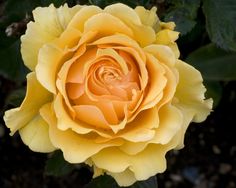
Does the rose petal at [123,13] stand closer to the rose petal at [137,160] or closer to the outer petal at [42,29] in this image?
the outer petal at [42,29]

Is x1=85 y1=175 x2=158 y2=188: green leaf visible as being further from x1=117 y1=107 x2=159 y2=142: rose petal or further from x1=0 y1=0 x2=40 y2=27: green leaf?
x1=0 y1=0 x2=40 y2=27: green leaf

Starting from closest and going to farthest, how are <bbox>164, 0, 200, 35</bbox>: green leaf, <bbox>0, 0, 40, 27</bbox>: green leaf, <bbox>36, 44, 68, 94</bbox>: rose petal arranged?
<bbox>36, 44, 68, 94</bbox>: rose petal < <bbox>164, 0, 200, 35</bbox>: green leaf < <bbox>0, 0, 40, 27</bbox>: green leaf

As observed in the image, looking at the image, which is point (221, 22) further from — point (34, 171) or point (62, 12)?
point (34, 171)

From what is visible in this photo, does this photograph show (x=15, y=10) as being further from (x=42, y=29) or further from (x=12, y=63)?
(x=42, y=29)

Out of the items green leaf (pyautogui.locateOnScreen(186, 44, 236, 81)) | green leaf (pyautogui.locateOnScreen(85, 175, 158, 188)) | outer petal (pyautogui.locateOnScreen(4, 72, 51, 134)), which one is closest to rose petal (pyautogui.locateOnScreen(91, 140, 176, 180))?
outer petal (pyautogui.locateOnScreen(4, 72, 51, 134))

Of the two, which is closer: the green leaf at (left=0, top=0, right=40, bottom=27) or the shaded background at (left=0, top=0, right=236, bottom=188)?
the green leaf at (left=0, top=0, right=40, bottom=27)

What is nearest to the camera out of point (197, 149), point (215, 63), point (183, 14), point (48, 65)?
point (48, 65)

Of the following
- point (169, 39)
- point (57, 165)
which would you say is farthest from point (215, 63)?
point (169, 39)
